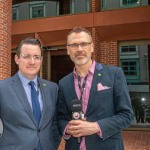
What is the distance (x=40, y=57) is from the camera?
2.76m

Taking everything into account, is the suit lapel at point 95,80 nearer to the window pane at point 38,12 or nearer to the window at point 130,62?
the window at point 130,62

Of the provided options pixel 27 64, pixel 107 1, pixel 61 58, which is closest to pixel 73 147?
pixel 27 64

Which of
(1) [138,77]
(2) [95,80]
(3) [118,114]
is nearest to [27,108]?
(2) [95,80]

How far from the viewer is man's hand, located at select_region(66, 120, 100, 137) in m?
2.38

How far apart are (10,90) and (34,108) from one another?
0.27m

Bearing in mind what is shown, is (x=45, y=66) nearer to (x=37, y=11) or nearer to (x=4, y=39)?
(x=37, y=11)

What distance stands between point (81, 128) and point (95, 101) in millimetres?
299

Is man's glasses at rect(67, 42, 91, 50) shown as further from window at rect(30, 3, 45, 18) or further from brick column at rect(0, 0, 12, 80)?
window at rect(30, 3, 45, 18)

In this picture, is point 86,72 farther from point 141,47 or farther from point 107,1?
point 141,47

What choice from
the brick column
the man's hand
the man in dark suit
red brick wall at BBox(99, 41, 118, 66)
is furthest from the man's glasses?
red brick wall at BBox(99, 41, 118, 66)

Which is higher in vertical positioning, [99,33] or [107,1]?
[107,1]

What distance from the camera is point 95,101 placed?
8.43 feet

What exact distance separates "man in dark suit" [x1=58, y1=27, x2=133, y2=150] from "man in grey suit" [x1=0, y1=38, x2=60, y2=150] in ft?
0.54

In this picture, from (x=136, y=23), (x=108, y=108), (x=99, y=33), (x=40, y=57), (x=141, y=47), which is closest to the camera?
(x=108, y=108)
